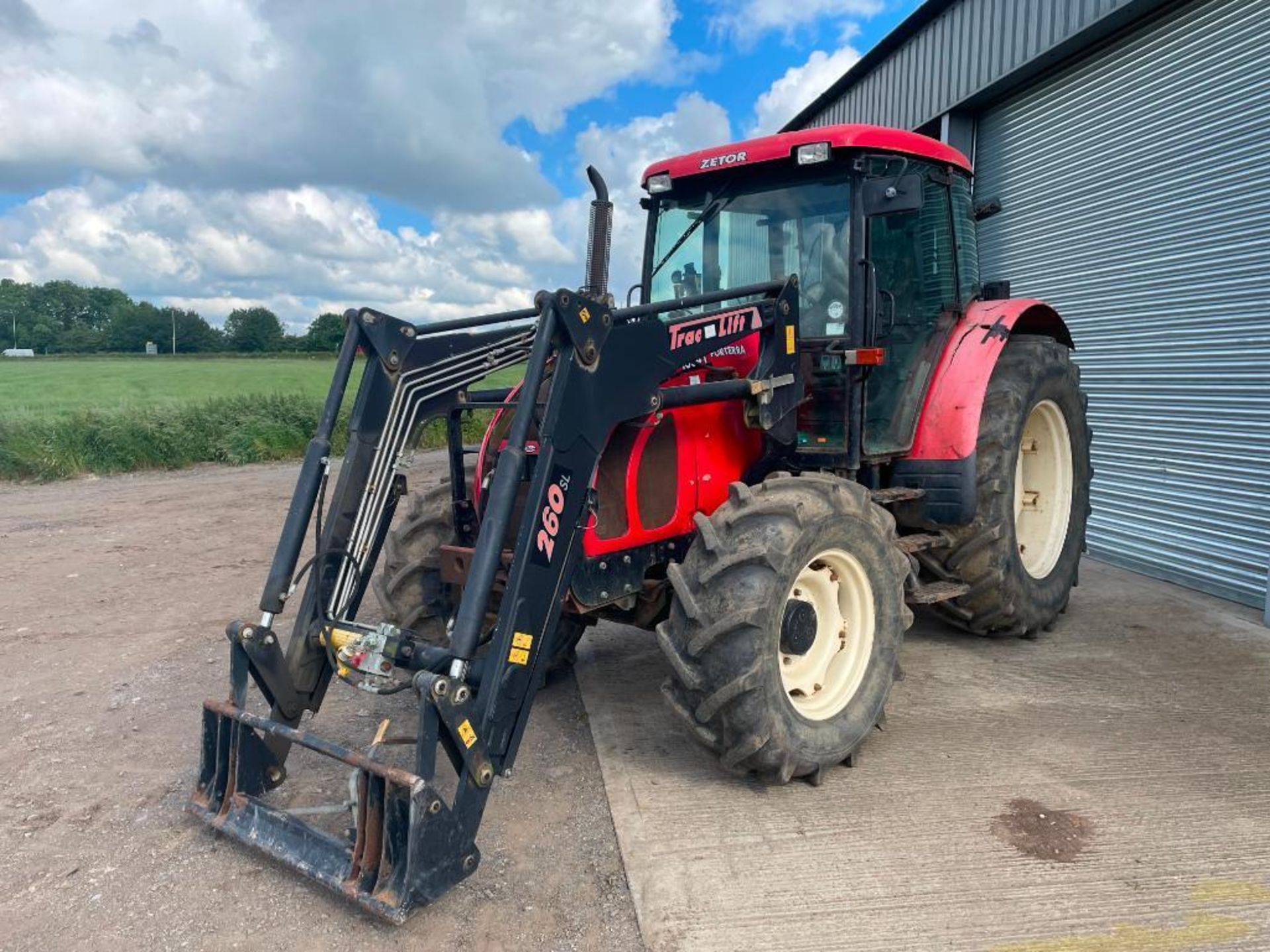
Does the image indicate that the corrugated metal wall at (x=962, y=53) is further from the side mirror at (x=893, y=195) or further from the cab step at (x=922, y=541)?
the cab step at (x=922, y=541)

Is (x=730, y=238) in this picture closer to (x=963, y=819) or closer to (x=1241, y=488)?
(x=963, y=819)

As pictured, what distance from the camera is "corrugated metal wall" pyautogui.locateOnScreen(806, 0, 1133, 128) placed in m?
7.22

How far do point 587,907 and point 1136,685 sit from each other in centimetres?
319

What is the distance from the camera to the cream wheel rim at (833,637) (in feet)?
12.1

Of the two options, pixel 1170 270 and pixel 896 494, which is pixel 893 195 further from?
pixel 1170 270

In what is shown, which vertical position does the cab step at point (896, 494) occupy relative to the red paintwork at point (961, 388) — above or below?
below

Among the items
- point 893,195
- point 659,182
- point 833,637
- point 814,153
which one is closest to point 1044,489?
point 893,195

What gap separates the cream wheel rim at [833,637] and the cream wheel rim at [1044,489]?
220 cm

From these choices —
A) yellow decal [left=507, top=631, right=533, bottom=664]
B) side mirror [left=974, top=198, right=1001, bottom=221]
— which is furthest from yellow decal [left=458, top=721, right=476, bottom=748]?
side mirror [left=974, top=198, right=1001, bottom=221]

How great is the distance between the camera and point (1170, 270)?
676 centimetres

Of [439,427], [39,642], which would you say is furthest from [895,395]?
[439,427]

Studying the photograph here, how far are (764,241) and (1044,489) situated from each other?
2.55 metres

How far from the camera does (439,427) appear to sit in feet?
60.5

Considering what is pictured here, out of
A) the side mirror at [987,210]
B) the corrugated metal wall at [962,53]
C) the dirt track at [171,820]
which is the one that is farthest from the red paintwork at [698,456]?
the corrugated metal wall at [962,53]
